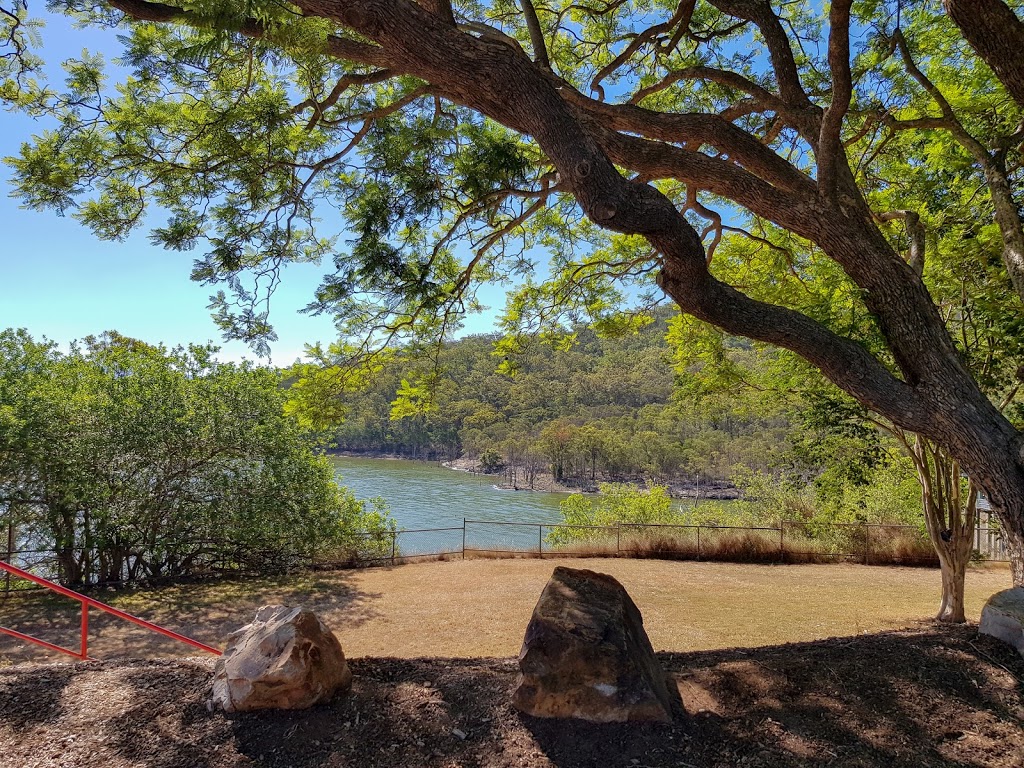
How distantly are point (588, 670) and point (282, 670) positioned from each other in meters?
1.43

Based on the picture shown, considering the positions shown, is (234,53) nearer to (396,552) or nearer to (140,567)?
(140,567)

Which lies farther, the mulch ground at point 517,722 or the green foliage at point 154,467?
the green foliage at point 154,467

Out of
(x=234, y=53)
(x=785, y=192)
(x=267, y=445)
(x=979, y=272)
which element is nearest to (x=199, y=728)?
(x=234, y=53)

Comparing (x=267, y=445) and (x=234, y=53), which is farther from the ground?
(x=234, y=53)

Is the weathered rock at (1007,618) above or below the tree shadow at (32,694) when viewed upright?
above

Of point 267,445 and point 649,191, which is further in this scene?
point 267,445

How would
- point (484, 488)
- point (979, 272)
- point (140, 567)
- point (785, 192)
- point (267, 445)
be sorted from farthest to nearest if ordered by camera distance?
1. point (484, 488)
2. point (267, 445)
3. point (140, 567)
4. point (979, 272)
5. point (785, 192)

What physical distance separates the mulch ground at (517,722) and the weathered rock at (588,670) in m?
0.07

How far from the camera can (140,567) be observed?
9.38 meters

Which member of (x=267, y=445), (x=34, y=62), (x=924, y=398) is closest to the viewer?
(x=924, y=398)

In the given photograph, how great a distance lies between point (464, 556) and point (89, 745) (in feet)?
34.3

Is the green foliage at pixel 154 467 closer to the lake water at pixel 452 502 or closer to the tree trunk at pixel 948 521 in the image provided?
the lake water at pixel 452 502

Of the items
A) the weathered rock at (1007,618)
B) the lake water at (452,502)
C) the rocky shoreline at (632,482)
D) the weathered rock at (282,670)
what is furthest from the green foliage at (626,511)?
the rocky shoreline at (632,482)

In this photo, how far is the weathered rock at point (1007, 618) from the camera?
10.1 ft
